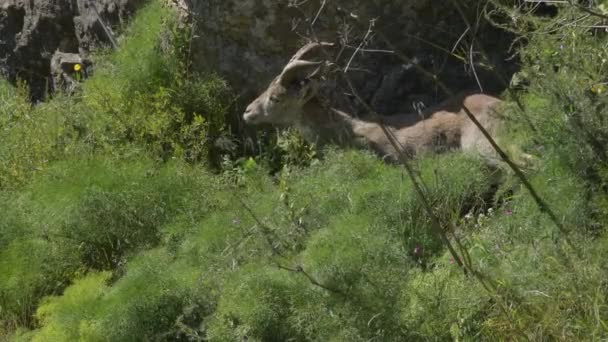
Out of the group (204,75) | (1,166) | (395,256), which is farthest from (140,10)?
(395,256)

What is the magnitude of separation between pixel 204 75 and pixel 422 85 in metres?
2.22

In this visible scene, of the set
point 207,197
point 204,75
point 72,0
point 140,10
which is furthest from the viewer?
point 72,0

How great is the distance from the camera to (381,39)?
37.2 ft

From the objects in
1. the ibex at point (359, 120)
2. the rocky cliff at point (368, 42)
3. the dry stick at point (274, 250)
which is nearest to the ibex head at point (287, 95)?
the ibex at point (359, 120)

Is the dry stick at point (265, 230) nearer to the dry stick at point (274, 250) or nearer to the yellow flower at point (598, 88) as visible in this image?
the dry stick at point (274, 250)

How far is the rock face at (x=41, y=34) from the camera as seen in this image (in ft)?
44.5

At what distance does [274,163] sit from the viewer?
11203mm

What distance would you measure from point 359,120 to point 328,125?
0.30m

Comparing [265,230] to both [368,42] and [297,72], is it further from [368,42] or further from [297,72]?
[368,42]

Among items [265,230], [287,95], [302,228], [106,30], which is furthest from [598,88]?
[106,30]

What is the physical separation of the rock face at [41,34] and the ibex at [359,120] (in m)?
3.13

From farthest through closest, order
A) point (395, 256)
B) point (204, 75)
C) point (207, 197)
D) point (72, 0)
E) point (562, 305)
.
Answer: point (72, 0)
point (204, 75)
point (207, 197)
point (395, 256)
point (562, 305)

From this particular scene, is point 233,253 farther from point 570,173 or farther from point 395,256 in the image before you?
point 570,173

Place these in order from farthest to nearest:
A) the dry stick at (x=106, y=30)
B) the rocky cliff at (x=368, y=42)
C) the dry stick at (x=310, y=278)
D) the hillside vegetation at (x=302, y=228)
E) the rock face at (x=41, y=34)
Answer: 1. the rock face at (x=41, y=34)
2. the dry stick at (x=106, y=30)
3. the rocky cliff at (x=368, y=42)
4. the dry stick at (x=310, y=278)
5. the hillside vegetation at (x=302, y=228)
